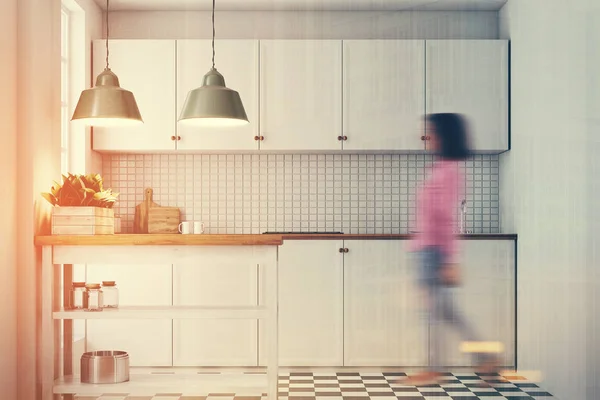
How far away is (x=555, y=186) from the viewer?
3.30 m

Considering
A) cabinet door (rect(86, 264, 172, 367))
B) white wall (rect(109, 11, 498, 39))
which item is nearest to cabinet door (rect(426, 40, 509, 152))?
white wall (rect(109, 11, 498, 39))

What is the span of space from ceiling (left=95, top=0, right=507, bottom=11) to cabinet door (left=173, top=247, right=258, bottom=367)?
1621 mm

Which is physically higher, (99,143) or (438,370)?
(99,143)

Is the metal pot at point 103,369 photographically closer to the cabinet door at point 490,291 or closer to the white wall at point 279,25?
the cabinet door at point 490,291


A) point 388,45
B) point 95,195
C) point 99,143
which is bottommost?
point 95,195

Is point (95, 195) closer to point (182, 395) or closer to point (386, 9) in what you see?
point (182, 395)

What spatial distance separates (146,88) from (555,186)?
2.37 m

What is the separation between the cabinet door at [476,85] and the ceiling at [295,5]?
0.31 m

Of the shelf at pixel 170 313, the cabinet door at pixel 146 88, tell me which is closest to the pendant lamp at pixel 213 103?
the shelf at pixel 170 313

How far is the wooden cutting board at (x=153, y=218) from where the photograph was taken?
4.40 meters

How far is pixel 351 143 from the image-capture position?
424 centimetres

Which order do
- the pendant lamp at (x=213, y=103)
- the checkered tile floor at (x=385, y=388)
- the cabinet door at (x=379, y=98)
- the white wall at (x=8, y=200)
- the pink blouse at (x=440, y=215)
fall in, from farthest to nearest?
the cabinet door at (x=379, y=98) < the checkered tile floor at (x=385, y=388) < the pendant lamp at (x=213, y=103) < the white wall at (x=8, y=200) < the pink blouse at (x=440, y=215)

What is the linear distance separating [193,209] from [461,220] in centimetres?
168

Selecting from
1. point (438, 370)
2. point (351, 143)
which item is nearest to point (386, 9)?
point (351, 143)
